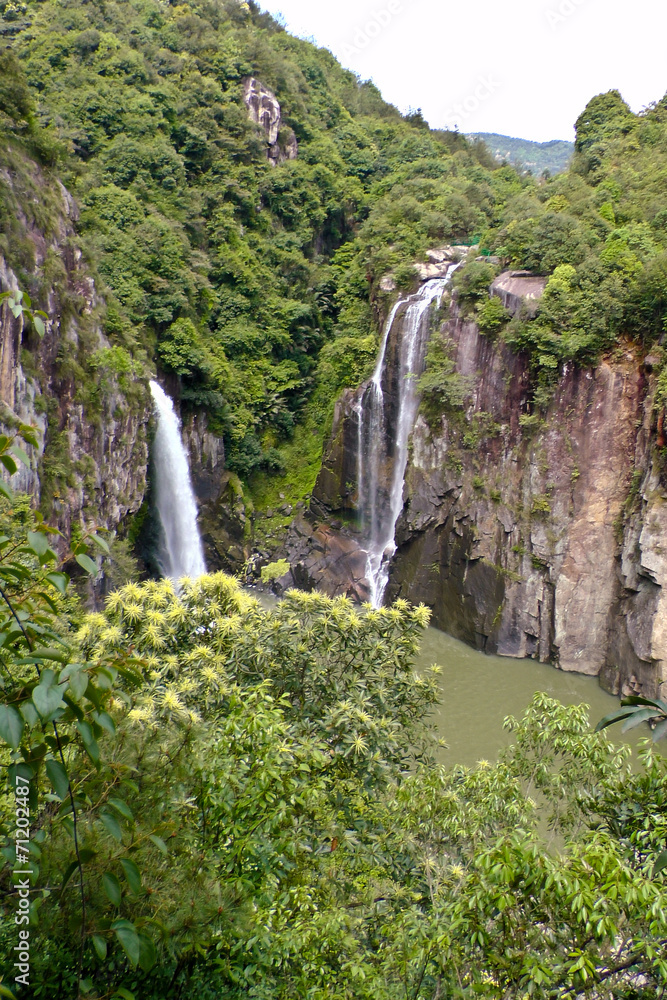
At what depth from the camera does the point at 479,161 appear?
2875 centimetres

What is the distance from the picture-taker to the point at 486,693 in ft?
43.0

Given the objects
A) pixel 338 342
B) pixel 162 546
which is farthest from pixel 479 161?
pixel 162 546

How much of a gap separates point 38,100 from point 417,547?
726 inches

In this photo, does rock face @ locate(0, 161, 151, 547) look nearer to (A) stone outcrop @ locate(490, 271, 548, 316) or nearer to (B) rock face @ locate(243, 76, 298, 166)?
(A) stone outcrop @ locate(490, 271, 548, 316)

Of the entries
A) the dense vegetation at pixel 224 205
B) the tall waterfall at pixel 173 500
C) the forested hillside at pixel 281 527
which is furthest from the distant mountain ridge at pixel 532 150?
the tall waterfall at pixel 173 500

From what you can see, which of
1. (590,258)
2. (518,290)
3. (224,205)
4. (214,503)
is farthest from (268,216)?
(590,258)

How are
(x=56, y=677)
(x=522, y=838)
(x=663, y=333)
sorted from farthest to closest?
1. (x=663, y=333)
2. (x=522, y=838)
3. (x=56, y=677)

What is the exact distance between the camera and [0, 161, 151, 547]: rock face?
1062cm

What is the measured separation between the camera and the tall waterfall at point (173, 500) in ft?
53.3

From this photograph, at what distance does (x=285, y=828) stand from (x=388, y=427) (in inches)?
568

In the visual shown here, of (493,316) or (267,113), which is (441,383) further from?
(267,113)

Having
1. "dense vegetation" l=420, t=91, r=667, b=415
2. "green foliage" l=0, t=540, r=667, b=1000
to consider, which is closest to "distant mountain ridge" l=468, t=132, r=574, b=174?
"dense vegetation" l=420, t=91, r=667, b=415

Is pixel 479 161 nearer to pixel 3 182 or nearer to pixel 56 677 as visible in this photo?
pixel 3 182

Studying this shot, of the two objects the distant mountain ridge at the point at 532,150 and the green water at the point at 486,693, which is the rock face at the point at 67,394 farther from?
the distant mountain ridge at the point at 532,150
